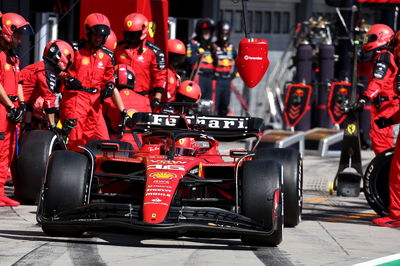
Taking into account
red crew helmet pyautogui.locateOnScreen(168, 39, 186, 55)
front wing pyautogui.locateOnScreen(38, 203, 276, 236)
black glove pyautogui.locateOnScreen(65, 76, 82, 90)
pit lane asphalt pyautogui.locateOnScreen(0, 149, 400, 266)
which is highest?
red crew helmet pyautogui.locateOnScreen(168, 39, 186, 55)

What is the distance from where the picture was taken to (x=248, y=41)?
11750 millimetres

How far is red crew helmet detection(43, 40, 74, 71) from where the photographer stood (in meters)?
12.4

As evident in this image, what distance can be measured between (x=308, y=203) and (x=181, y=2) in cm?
1035

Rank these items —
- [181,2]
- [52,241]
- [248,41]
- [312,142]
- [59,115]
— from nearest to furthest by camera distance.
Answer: [52,241] < [248,41] < [59,115] < [312,142] < [181,2]

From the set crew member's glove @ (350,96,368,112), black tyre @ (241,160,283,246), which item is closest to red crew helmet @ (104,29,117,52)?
crew member's glove @ (350,96,368,112)

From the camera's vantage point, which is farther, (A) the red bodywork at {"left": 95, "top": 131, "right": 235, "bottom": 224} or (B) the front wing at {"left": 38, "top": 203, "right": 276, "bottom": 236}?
(A) the red bodywork at {"left": 95, "top": 131, "right": 235, "bottom": 224}

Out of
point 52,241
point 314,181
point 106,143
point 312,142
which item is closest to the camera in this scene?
point 52,241

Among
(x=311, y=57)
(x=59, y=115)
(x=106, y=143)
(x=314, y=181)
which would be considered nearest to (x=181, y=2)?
(x=311, y=57)

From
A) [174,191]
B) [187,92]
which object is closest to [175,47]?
[187,92]

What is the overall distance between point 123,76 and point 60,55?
1.21 metres

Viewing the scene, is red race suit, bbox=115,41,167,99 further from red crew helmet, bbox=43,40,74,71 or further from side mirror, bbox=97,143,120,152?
side mirror, bbox=97,143,120,152

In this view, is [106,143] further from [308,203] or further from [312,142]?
[312,142]

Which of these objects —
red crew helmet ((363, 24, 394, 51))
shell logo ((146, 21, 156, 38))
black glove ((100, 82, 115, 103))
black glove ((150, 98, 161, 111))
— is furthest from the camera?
shell logo ((146, 21, 156, 38))

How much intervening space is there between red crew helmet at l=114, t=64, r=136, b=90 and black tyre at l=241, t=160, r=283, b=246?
186 inches
